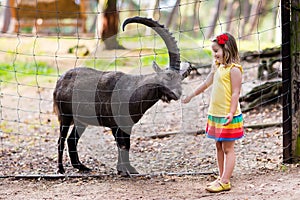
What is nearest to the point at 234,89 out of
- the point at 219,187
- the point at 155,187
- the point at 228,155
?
the point at 228,155

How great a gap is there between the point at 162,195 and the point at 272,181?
1.12 meters

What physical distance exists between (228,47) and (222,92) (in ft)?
1.36

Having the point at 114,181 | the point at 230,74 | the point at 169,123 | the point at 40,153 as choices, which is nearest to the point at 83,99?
the point at 114,181

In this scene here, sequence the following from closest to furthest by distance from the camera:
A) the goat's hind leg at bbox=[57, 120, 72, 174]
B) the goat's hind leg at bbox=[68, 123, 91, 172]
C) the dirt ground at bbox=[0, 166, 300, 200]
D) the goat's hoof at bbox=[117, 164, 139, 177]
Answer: the dirt ground at bbox=[0, 166, 300, 200], the goat's hoof at bbox=[117, 164, 139, 177], the goat's hind leg at bbox=[57, 120, 72, 174], the goat's hind leg at bbox=[68, 123, 91, 172]

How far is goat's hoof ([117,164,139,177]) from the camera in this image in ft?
18.5

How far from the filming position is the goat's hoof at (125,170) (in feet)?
18.5

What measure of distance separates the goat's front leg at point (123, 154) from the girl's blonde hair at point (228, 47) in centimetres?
162

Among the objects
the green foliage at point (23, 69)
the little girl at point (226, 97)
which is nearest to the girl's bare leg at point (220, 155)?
the little girl at point (226, 97)

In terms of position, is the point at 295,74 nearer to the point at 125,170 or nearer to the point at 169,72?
the point at 169,72

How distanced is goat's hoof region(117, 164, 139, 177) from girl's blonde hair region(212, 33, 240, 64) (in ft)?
5.77

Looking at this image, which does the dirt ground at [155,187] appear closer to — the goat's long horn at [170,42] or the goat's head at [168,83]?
the goat's head at [168,83]

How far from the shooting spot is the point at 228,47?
4676 millimetres

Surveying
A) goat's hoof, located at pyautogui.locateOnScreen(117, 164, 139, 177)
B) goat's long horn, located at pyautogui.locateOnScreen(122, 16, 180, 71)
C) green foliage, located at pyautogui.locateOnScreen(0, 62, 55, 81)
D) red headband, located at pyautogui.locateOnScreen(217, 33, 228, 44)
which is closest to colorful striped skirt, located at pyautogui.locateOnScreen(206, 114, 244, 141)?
red headband, located at pyautogui.locateOnScreen(217, 33, 228, 44)

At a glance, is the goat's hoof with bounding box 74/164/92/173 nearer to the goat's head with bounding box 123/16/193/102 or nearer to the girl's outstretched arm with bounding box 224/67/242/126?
the goat's head with bounding box 123/16/193/102
